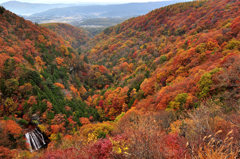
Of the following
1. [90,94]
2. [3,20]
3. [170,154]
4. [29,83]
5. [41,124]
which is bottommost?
[90,94]

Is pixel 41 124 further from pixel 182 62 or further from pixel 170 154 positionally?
pixel 182 62

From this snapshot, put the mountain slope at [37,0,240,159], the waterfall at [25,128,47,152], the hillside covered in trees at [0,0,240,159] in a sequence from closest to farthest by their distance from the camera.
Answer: the mountain slope at [37,0,240,159], the hillside covered in trees at [0,0,240,159], the waterfall at [25,128,47,152]

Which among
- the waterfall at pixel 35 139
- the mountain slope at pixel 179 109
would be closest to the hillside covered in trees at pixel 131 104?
the mountain slope at pixel 179 109

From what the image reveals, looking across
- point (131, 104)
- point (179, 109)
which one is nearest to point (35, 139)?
point (131, 104)

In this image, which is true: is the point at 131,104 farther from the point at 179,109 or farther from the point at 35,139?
the point at 35,139

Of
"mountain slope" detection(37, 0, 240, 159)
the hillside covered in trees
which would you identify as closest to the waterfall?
the hillside covered in trees

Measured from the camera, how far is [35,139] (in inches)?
1494

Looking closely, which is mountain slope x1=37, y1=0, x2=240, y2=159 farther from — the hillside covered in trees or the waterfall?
the waterfall

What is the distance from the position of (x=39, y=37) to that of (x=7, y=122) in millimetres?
76562

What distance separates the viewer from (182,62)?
168 feet

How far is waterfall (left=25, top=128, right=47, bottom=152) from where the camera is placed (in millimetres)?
35919

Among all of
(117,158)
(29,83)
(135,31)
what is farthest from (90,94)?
(135,31)

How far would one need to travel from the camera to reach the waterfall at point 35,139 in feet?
118

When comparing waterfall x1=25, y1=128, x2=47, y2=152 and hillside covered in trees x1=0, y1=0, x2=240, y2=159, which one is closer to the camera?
hillside covered in trees x1=0, y1=0, x2=240, y2=159
